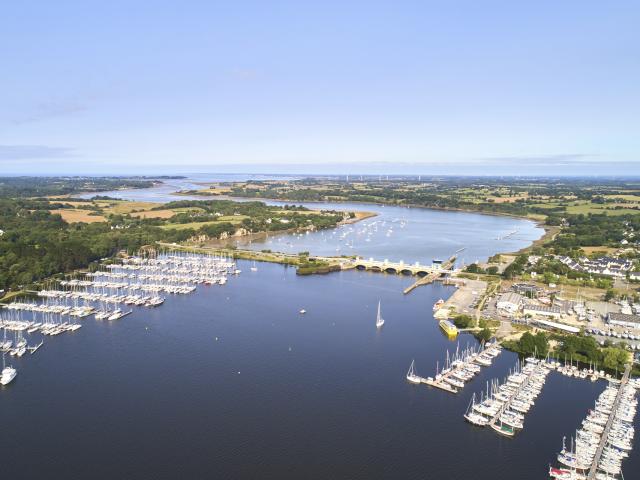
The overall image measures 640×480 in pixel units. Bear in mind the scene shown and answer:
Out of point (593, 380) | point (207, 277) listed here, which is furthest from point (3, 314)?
point (593, 380)

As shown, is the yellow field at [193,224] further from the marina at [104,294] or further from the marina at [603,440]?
the marina at [603,440]

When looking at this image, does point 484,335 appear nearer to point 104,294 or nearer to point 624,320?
point 624,320

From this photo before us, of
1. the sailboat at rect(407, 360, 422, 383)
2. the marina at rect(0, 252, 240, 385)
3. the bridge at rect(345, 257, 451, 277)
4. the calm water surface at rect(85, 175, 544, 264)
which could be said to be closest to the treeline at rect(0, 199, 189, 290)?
the marina at rect(0, 252, 240, 385)

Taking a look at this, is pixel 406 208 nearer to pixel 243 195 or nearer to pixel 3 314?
pixel 243 195

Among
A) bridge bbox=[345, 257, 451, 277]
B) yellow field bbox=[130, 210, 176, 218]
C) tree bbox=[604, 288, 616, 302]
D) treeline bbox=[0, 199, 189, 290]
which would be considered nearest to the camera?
tree bbox=[604, 288, 616, 302]

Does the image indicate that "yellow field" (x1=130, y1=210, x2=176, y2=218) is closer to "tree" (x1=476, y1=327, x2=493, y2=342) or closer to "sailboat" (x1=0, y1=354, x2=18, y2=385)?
"sailboat" (x1=0, y1=354, x2=18, y2=385)

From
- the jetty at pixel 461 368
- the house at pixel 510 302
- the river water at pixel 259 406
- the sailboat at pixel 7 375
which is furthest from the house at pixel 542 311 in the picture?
the sailboat at pixel 7 375

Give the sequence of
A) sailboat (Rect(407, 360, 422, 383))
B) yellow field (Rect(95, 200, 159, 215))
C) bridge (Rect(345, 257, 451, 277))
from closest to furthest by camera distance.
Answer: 1. sailboat (Rect(407, 360, 422, 383))
2. bridge (Rect(345, 257, 451, 277))
3. yellow field (Rect(95, 200, 159, 215))

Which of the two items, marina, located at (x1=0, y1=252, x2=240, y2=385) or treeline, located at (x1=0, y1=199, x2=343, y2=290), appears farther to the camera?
treeline, located at (x1=0, y1=199, x2=343, y2=290)

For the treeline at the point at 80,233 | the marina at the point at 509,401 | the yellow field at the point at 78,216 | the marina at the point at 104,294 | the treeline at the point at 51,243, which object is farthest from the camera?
the yellow field at the point at 78,216
